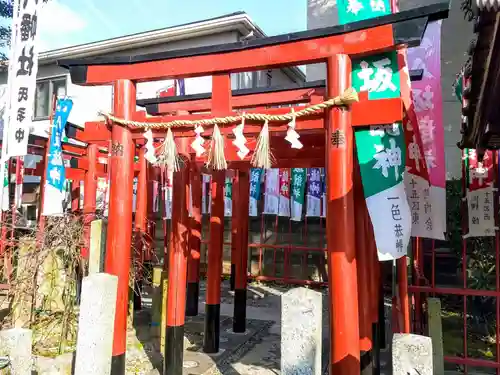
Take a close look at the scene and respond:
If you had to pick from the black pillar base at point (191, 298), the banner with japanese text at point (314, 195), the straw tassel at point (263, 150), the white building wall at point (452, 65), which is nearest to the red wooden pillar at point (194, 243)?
the black pillar base at point (191, 298)

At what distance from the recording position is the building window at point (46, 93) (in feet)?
58.6

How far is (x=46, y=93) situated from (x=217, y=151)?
1613cm

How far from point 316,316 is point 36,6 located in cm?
759

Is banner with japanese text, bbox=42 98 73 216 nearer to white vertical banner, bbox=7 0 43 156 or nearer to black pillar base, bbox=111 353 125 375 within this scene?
white vertical banner, bbox=7 0 43 156

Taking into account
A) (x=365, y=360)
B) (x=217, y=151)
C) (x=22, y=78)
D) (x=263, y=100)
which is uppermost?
(x=22, y=78)

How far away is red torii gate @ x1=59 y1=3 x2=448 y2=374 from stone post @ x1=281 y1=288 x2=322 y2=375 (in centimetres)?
85

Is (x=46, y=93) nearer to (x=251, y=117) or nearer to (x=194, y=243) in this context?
(x=194, y=243)

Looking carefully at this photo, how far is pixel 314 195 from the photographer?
45.5 ft

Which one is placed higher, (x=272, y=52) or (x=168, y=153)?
(x=272, y=52)

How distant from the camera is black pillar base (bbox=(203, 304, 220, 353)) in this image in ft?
24.6

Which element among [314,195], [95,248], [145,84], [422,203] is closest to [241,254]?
[95,248]

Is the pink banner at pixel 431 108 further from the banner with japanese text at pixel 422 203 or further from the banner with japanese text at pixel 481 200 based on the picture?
the banner with japanese text at pixel 481 200

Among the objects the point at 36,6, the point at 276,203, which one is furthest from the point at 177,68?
the point at 276,203

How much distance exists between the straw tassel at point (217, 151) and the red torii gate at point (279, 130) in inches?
10.2
